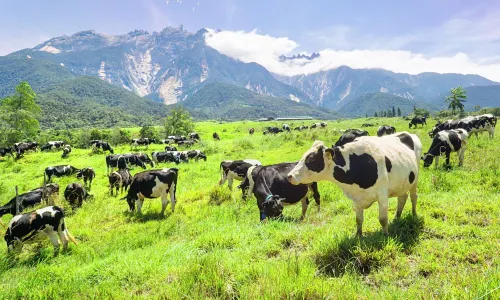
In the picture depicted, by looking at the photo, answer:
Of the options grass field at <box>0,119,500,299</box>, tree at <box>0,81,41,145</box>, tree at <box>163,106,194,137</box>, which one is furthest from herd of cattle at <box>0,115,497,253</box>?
tree at <box>163,106,194,137</box>

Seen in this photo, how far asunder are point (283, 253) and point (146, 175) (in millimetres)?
8461

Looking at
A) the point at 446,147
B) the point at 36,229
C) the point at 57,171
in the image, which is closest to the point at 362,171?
the point at 36,229

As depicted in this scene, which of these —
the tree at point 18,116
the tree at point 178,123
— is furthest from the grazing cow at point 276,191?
the tree at point 178,123

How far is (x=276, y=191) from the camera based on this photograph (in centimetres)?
883

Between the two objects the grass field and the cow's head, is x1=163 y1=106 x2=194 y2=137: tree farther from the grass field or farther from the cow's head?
the cow's head

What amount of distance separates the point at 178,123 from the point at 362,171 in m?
64.8

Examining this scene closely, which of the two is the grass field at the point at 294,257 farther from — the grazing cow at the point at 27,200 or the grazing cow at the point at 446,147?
the grazing cow at the point at 27,200

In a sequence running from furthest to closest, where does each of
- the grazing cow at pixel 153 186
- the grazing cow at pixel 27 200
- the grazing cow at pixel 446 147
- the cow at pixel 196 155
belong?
the cow at pixel 196 155, the grazing cow at pixel 446 147, the grazing cow at pixel 27 200, the grazing cow at pixel 153 186

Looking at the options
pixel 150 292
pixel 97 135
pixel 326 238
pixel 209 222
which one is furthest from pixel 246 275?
pixel 97 135

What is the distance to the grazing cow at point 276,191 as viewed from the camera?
7777 millimetres

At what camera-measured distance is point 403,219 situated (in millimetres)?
6195

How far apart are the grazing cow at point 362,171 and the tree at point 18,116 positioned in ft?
169

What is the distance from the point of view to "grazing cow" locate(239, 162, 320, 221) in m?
7.78

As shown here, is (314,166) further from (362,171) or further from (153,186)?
(153,186)
